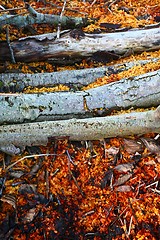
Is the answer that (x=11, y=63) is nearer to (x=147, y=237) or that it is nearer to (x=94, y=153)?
(x=94, y=153)

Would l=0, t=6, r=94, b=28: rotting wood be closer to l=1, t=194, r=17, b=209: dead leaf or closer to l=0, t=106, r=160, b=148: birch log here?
l=0, t=106, r=160, b=148: birch log

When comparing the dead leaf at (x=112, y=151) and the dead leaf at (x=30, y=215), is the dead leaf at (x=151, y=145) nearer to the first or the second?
the dead leaf at (x=112, y=151)

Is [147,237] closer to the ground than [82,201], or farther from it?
closer to the ground

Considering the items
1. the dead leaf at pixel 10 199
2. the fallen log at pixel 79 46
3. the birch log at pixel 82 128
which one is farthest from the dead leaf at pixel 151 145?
the dead leaf at pixel 10 199

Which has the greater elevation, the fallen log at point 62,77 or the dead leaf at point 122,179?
the fallen log at point 62,77

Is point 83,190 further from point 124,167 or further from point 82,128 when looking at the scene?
point 82,128

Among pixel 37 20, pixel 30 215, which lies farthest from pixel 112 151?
pixel 37 20

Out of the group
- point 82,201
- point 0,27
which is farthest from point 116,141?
point 0,27
